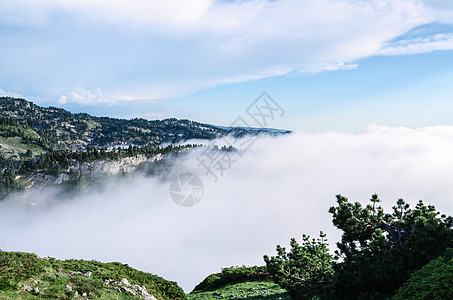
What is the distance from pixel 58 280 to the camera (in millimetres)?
14836

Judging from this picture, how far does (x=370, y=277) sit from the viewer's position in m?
12.8

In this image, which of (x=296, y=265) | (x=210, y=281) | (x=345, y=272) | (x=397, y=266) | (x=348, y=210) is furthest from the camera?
(x=210, y=281)

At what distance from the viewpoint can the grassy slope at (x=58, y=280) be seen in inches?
510

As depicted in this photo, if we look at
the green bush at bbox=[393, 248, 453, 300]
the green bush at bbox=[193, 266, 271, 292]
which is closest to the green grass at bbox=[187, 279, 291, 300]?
the green bush at bbox=[193, 266, 271, 292]

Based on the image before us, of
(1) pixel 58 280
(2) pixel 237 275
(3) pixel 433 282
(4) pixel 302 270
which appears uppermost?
(1) pixel 58 280

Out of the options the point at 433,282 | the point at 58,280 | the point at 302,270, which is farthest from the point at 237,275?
the point at 433,282

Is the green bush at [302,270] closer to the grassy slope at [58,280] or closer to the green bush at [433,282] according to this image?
the green bush at [433,282]

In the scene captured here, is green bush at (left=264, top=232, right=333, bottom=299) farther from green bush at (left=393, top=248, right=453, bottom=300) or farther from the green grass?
green bush at (left=393, top=248, right=453, bottom=300)

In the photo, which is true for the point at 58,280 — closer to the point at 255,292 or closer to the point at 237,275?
the point at 255,292

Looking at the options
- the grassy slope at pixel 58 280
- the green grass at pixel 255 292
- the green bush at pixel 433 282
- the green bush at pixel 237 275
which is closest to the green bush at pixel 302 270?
the green grass at pixel 255 292

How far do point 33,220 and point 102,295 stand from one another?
766 ft

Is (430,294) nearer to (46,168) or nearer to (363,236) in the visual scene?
(363,236)

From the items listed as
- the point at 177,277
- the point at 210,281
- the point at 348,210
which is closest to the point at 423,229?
the point at 348,210

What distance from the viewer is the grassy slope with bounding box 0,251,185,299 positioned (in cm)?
1295
